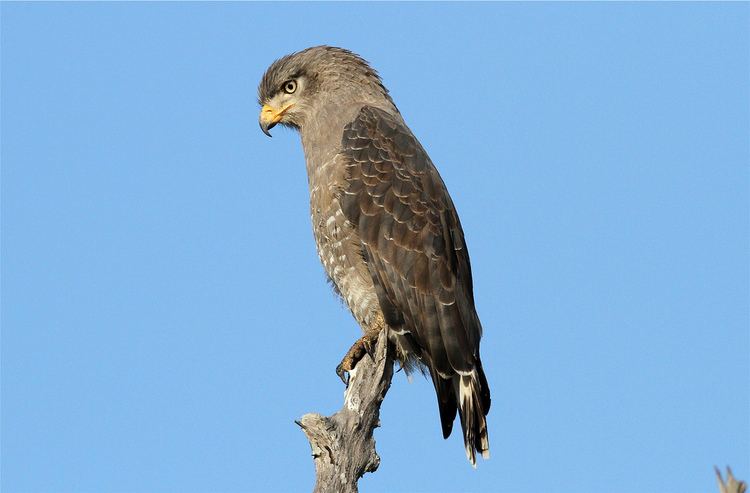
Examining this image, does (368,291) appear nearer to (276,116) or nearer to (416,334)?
(416,334)

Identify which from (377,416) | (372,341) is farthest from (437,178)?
(377,416)

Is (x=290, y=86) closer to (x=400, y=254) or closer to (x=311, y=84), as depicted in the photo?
(x=311, y=84)

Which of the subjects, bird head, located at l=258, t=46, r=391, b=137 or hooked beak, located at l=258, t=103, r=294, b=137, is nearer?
bird head, located at l=258, t=46, r=391, b=137

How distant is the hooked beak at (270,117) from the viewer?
786cm

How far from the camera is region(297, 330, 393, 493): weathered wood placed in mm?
5508

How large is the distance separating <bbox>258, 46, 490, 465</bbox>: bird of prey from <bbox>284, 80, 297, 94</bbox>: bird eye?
0.66 meters

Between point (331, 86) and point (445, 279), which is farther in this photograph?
point (331, 86)

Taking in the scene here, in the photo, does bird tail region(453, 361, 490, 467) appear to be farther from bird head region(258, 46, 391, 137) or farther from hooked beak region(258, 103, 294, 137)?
hooked beak region(258, 103, 294, 137)

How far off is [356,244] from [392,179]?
0.52m

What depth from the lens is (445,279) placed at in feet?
22.2

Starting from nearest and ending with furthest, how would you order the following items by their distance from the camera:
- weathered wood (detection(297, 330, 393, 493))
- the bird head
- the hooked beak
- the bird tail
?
weathered wood (detection(297, 330, 393, 493)), the bird tail, the bird head, the hooked beak

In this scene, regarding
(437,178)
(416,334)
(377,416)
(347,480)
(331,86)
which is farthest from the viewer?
(331,86)

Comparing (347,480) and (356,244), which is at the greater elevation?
(356,244)

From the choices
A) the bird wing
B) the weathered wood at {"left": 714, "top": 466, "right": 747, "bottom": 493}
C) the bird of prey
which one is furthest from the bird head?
the weathered wood at {"left": 714, "top": 466, "right": 747, "bottom": 493}
